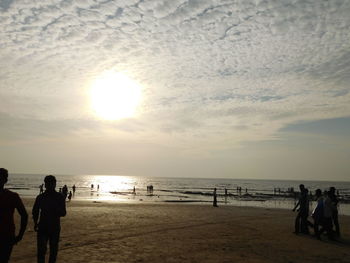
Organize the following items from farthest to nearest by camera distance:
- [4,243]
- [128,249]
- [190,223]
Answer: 1. [190,223]
2. [128,249]
3. [4,243]

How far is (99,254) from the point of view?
1016cm

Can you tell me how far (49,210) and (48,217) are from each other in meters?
0.14

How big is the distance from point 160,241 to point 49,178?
6754 mm

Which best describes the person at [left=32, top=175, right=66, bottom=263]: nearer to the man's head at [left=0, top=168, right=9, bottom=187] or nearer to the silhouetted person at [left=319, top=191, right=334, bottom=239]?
the man's head at [left=0, top=168, right=9, bottom=187]

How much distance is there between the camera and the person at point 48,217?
6.84m

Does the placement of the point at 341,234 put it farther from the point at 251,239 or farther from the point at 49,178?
the point at 49,178

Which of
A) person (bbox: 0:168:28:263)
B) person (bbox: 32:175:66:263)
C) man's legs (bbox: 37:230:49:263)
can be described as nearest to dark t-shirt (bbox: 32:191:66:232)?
person (bbox: 32:175:66:263)

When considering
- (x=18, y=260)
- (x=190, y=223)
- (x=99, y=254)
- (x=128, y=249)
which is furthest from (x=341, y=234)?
(x=18, y=260)

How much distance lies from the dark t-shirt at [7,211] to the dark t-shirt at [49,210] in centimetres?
138

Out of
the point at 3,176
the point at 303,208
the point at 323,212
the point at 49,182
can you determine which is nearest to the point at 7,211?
the point at 3,176

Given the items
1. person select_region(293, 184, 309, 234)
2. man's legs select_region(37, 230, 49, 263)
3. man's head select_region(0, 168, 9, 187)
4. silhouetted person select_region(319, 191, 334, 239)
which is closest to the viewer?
man's head select_region(0, 168, 9, 187)

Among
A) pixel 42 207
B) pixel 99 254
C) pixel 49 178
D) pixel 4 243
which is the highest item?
pixel 49 178

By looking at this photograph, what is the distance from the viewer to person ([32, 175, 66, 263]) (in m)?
6.84

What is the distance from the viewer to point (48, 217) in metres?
6.89
